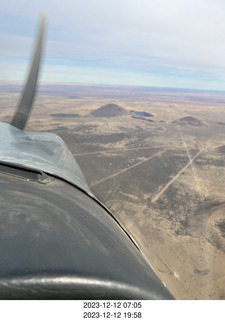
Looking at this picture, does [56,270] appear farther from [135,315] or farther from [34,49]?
[34,49]

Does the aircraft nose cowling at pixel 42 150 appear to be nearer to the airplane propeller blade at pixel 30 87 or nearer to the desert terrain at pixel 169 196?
the airplane propeller blade at pixel 30 87

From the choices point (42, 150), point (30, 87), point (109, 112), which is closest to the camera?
point (42, 150)

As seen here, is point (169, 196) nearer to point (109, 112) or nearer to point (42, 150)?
point (42, 150)

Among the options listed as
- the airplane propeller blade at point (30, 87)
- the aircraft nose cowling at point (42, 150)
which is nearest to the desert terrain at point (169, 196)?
the aircraft nose cowling at point (42, 150)

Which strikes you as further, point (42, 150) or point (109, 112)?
point (109, 112)

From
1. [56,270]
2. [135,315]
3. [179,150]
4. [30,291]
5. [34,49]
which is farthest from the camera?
[179,150]

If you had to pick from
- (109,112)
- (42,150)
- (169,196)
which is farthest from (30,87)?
(109,112)

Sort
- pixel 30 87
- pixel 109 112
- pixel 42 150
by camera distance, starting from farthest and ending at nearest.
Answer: pixel 109 112 → pixel 30 87 → pixel 42 150

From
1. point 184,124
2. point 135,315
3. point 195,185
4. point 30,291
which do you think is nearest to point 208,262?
point 195,185

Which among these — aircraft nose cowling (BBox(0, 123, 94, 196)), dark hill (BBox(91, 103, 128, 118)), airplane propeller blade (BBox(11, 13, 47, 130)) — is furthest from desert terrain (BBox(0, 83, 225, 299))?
dark hill (BBox(91, 103, 128, 118))
